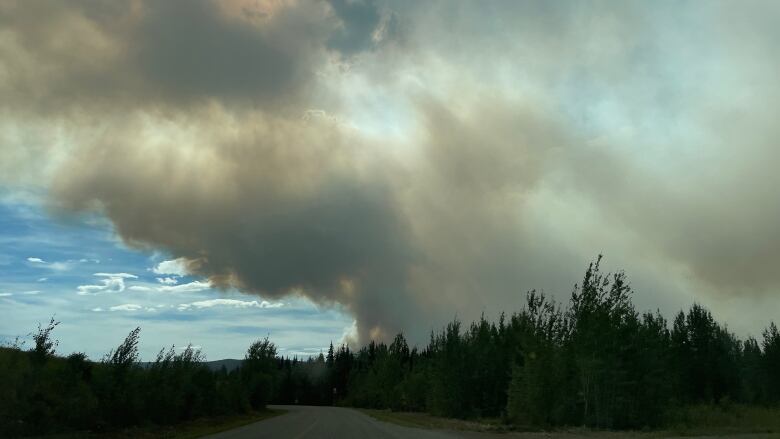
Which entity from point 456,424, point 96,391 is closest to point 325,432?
point 96,391

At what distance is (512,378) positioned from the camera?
5222 cm

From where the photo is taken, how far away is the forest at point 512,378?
27516 millimetres

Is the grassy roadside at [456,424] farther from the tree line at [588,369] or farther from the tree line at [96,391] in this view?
the tree line at [96,391]

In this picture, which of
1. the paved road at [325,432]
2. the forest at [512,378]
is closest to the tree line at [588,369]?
the forest at [512,378]

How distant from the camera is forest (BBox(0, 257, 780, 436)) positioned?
27.5m

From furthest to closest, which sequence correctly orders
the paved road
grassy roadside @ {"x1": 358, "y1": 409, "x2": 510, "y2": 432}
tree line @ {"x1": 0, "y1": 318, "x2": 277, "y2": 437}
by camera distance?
grassy roadside @ {"x1": 358, "y1": 409, "x2": 510, "y2": 432}, the paved road, tree line @ {"x1": 0, "y1": 318, "x2": 277, "y2": 437}

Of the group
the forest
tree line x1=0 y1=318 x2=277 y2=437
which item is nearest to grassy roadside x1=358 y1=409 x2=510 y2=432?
the forest

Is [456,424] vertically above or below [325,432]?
→ below

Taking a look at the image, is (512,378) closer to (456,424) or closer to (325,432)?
(456,424)

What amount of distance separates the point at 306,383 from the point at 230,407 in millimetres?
104562

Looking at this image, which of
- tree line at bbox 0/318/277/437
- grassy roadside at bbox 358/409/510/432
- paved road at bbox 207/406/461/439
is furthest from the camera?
grassy roadside at bbox 358/409/510/432

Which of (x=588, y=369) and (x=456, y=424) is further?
(x=456, y=424)

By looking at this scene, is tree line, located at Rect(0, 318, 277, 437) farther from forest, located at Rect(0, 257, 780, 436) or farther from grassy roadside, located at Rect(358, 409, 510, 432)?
grassy roadside, located at Rect(358, 409, 510, 432)

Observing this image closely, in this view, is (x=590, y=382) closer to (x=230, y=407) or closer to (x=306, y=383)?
(x=230, y=407)
